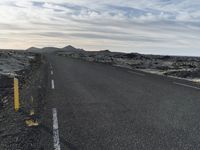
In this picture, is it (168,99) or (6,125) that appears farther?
(168,99)

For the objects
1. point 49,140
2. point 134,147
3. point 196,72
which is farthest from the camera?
point 196,72

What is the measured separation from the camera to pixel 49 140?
606cm

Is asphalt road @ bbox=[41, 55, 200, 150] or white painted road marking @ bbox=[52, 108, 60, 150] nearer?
white painted road marking @ bbox=[52, 108, 60, 150]

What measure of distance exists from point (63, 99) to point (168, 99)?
391cm

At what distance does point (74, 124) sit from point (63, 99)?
3.90 meters

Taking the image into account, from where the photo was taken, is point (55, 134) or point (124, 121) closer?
point (55, 134)

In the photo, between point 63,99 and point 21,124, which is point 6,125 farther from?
point 63,99

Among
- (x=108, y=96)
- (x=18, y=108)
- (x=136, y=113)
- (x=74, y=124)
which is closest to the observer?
(x=74, y=124)

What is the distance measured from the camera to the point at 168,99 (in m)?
11.1

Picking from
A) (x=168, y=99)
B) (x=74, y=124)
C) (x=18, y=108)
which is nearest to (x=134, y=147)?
(x=74, y=124)

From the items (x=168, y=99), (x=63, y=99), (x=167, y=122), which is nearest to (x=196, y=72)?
(x=168, y=99)

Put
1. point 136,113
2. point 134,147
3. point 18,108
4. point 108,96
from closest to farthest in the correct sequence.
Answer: point 134,147 < point 136,113 < point 18,108 < point 108,96

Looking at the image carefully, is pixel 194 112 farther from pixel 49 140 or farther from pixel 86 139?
pixel 49 140

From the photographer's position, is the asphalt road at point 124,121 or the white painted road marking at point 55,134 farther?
the asphalt road at point 124,121
